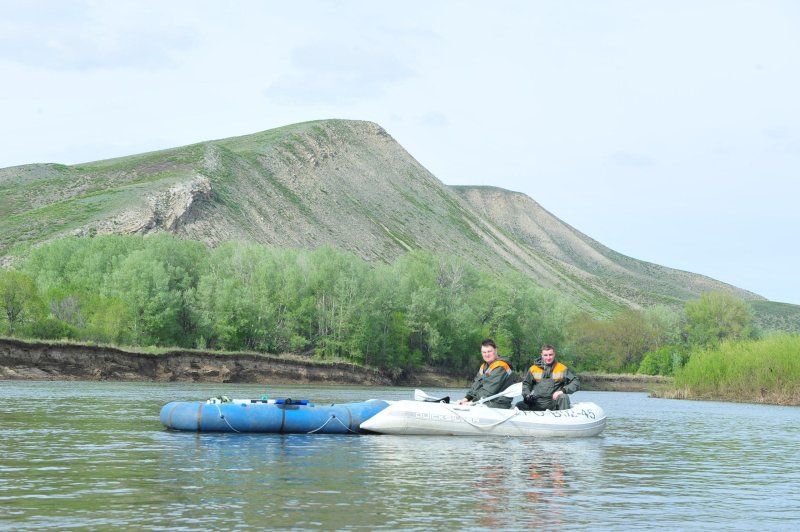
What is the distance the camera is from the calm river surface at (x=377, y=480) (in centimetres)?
1450

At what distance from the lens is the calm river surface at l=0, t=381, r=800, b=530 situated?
14500mm

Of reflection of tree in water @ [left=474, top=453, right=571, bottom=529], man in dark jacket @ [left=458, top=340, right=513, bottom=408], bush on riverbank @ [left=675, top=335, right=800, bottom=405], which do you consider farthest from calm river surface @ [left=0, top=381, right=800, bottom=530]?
bush on riverbank @ [left=675, top=335, right=800, bottom=405]

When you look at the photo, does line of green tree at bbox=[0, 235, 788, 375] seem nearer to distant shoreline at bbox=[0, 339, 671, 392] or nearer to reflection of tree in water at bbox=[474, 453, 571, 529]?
distant shoreline at bbox=[0, 339, 671, 392]

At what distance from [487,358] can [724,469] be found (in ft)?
25.9

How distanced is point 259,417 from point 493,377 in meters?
7.11

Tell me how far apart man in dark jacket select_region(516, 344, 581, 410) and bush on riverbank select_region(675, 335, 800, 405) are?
84.8ft

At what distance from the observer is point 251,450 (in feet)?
76.5

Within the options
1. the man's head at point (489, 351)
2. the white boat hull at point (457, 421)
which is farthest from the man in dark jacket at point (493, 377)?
the white boat hull at point (457, 421)

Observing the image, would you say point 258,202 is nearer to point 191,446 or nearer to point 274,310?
point 274,310

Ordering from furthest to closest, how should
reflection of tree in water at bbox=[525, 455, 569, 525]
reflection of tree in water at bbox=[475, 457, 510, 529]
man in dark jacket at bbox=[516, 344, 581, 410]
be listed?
1. man in dark jacket at bbox=[516, 344, 581, 410]
2. reflection of tree in water at bbox=[525, 455, 569, 525]
3. reflection of tree in water at bbox=[475, 457, 510, 529]

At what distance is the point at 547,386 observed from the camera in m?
29.8

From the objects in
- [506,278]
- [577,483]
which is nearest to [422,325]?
[506,278]

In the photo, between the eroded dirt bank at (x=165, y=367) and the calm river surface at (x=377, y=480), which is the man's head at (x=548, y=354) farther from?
the eroded dirt bank at (x=165, y=367)

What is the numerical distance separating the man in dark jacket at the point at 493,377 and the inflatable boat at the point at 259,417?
3941 mm
